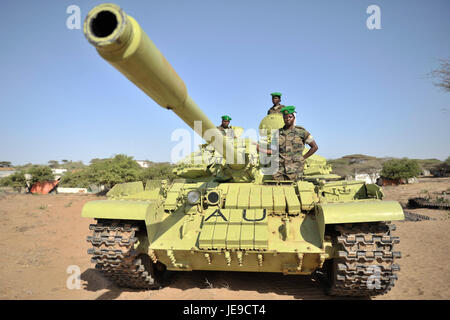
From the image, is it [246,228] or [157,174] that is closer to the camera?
[246,228]

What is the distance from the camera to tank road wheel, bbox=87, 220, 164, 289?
15.5ft

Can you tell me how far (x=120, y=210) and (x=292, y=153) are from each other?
3.58 metres

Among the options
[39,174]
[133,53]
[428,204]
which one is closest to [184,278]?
[133,53]

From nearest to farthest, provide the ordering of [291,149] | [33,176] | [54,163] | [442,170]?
[291,149], [33,176], [442,170], [54,163]

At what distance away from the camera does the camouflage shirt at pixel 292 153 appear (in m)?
6.10

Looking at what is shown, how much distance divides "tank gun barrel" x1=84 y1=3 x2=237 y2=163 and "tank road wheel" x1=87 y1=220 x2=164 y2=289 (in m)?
3.02

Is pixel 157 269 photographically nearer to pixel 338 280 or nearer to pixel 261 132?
pixel 338 280

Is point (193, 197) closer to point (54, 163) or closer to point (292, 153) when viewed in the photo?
point (292, 153)

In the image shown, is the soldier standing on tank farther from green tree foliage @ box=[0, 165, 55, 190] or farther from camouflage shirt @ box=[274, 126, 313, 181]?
green tree foliage @ box=[0, 165, 55, 190]

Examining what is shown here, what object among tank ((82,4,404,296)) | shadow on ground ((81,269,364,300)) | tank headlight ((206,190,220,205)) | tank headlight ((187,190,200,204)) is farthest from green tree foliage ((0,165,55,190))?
tank headlight ((206,190,220,205))

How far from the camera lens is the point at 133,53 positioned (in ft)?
6.11

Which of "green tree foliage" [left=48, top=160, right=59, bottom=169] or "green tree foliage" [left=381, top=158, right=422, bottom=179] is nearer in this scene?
"green tree foliage" [left=381, top=158, right=422, bottom=179]

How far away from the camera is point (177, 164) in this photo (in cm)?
789

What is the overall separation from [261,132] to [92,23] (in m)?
7.09
